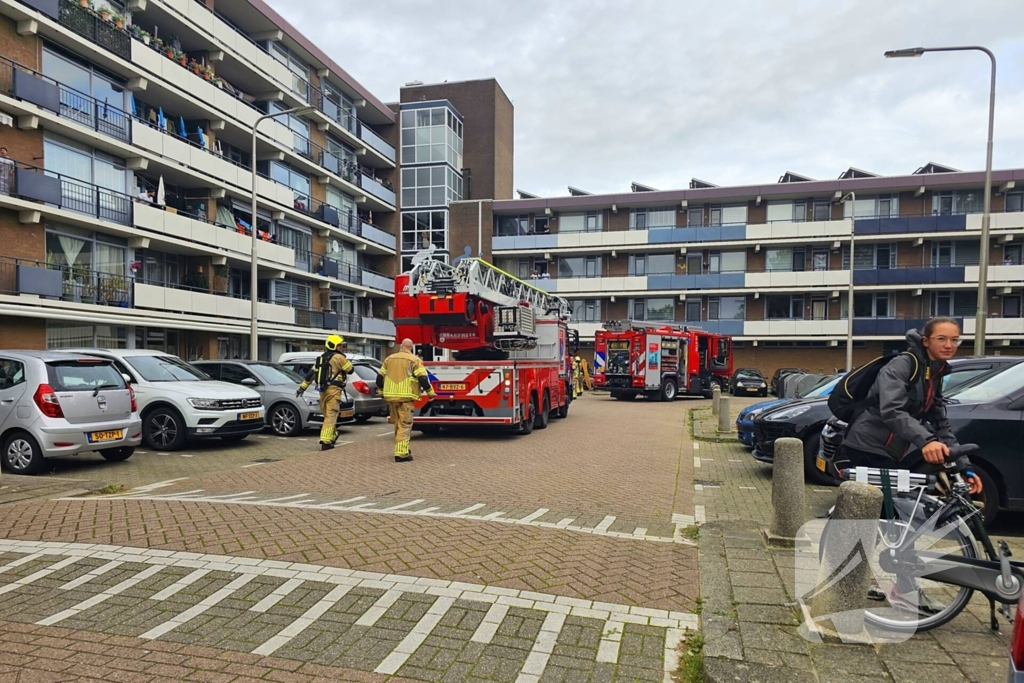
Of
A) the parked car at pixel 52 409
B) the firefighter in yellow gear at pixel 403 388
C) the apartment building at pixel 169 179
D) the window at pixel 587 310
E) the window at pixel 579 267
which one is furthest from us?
the window at pixel 587 310

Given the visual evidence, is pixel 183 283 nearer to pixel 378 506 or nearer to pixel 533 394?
pixel 533 394

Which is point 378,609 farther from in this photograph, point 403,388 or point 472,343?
point 472,343

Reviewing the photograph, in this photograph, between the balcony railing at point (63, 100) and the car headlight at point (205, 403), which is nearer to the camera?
the car headlight at point (205, 403)

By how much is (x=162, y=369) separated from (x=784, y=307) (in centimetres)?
3871

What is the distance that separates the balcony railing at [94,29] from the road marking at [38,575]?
68.3 ft

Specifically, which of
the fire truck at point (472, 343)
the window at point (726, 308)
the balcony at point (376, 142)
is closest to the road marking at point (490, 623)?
the fire truck at point (472, 343)

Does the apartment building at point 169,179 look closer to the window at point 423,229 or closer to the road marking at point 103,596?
the window at point 423,229

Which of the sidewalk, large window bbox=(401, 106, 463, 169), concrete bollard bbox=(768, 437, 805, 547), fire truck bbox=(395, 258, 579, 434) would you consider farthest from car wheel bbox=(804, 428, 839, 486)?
large window bbox=(401, 106, 463, 169)

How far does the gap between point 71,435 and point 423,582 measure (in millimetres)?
7228

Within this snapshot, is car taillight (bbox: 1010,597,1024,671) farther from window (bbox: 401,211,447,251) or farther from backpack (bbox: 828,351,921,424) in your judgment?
window (bbox: 401,211,447,251)

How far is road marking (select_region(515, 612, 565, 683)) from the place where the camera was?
11.6 ft

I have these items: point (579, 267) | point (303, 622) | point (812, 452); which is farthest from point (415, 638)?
point (579, 267)

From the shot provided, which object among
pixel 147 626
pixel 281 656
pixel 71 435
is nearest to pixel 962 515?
pixel 281 656

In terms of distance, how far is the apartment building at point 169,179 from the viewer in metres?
19.4
